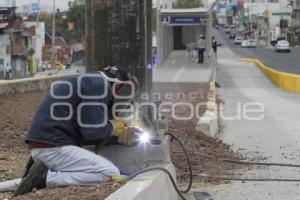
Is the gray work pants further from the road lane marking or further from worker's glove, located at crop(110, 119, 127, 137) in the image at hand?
the road lane marking

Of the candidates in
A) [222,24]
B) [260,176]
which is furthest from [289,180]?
[222,24]

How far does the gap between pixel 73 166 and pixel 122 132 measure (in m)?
0.61

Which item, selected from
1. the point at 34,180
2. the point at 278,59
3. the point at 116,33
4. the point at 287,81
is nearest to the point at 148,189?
the point at 34,180

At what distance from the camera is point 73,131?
5.93m

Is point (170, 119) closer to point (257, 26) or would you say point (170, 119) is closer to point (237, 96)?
point (237, 96)

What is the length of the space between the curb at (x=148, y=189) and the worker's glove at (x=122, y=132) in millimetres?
453

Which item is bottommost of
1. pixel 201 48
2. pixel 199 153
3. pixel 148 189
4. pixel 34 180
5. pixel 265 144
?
pixel 265 144

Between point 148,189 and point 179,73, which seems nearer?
point 148,189

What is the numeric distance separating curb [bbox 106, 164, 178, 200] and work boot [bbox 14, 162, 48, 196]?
0.91 m

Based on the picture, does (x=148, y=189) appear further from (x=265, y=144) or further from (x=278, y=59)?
(x=278, y=59)

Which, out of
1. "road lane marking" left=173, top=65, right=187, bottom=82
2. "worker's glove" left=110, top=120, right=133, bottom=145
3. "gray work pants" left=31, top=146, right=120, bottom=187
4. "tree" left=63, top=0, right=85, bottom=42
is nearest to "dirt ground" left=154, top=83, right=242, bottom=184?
"worker's glove" left=110, top=120, right=133, bottom=145

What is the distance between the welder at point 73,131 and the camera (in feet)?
18.8

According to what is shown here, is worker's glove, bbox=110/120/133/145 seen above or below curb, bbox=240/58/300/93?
above

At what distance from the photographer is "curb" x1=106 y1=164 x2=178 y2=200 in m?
4.92
